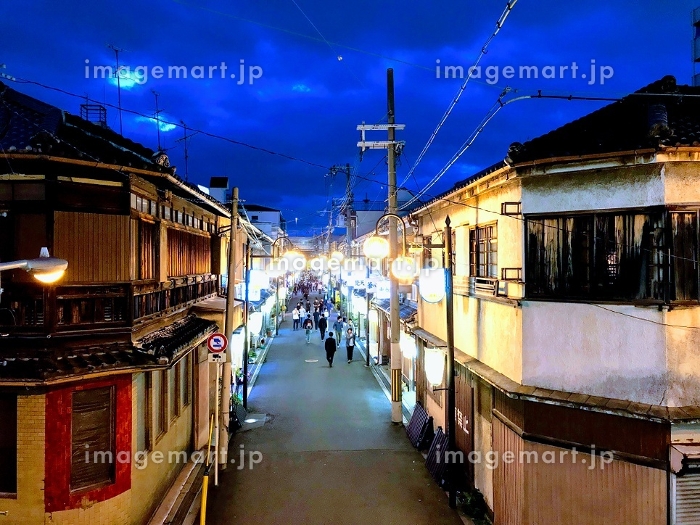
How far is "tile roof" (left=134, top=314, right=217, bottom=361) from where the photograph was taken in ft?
34.6

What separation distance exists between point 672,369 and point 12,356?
13.3 m

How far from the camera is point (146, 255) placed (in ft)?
38.9

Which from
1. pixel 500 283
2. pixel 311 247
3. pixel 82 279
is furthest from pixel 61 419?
pixel 311 247

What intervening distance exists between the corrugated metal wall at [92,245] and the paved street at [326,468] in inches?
297

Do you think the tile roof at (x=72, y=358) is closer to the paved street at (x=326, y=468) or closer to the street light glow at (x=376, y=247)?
the paved street at (x=326, y=468)

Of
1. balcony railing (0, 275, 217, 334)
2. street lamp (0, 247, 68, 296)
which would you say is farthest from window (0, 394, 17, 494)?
street lamp (0, 247, 68, 296)

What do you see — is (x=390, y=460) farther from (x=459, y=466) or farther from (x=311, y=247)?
(x=311, y=247)

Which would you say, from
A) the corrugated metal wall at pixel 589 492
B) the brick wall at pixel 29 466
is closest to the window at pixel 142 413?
the brick wall at pixel 29 466

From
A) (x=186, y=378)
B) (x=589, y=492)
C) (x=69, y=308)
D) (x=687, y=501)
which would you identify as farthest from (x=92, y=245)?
(x=687, y=501)

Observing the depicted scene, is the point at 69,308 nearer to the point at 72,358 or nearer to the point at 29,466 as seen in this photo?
the point at 72,358

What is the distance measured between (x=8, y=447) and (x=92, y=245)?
Answer: 441 cm

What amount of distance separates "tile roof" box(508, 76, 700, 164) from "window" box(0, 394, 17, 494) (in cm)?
1189

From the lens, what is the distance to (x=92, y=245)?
9.94 metres

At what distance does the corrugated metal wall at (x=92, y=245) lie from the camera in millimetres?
9580
